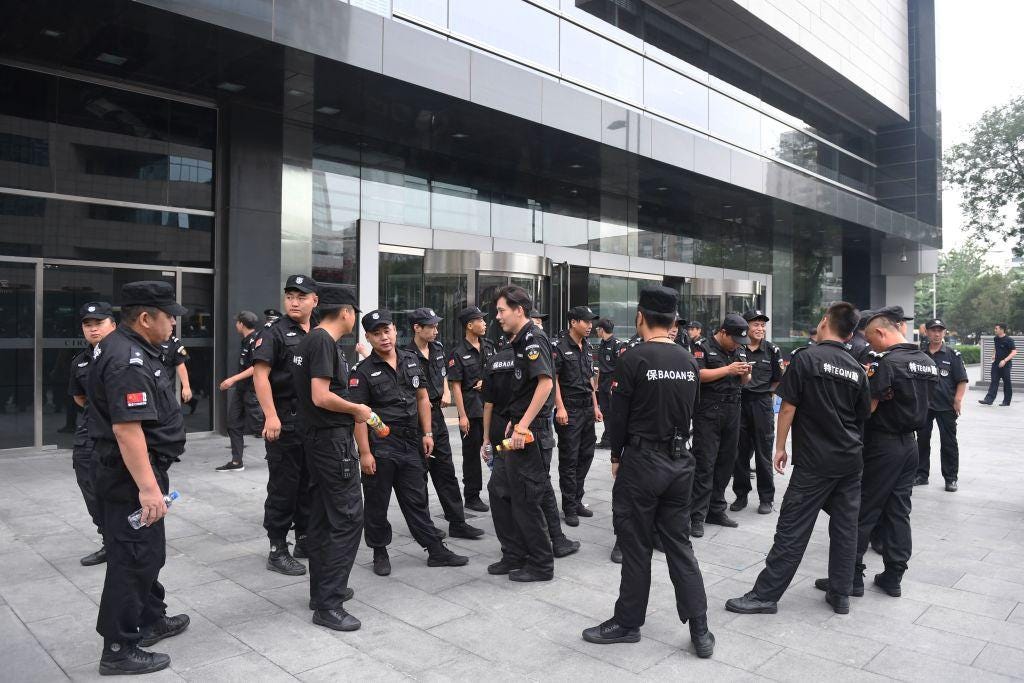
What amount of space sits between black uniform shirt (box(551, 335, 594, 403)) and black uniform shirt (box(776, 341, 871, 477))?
7.65 ft

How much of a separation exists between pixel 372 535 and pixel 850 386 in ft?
11.1

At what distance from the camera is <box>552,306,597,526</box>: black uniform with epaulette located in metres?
6.34

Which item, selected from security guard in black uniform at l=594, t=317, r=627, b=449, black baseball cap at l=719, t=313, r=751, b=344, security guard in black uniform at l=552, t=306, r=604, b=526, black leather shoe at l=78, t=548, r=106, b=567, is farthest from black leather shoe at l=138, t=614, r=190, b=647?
security guard in black uniform at l=594, t=317, r=627, b=449

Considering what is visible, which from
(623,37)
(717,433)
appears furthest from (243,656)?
(623,37)

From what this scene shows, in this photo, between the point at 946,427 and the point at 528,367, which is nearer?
the point at 528,367

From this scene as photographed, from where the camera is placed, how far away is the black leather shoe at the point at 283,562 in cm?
498

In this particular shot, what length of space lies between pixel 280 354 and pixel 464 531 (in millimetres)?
2136

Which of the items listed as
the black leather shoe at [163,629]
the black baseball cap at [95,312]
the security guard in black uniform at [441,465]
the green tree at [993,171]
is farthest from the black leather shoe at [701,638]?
the green tree at [993,171]

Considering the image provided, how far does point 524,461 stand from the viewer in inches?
191

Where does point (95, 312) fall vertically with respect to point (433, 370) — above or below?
above

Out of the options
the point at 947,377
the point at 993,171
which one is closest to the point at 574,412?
the point at 947,377

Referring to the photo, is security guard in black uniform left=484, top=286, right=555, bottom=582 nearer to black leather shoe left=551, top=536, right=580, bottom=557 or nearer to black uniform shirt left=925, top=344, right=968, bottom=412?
black leather shoe left=551, top=536, right=580, bottom=557

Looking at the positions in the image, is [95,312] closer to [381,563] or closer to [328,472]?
[328,472]

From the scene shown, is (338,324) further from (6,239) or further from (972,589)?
(6,239)
